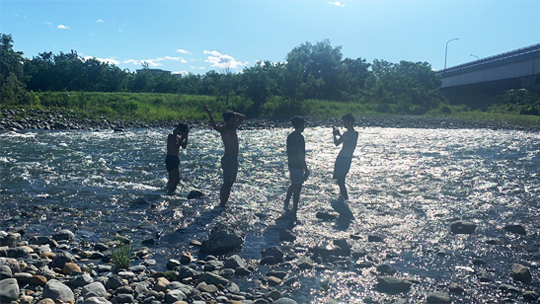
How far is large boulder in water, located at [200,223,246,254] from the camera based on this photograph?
725 centimetres

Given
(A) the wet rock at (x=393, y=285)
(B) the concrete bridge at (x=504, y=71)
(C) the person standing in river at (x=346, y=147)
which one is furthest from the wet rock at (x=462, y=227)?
(B) the concrete bridge at (x=504, y=71)

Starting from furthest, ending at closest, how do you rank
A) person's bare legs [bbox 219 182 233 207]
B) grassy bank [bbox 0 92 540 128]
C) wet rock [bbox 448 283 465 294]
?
grassy bank [bbox 0 92 540 128] < person's bare legs [bbox 219 182 233 207] < wet rock [bbox 448 283 465 294]

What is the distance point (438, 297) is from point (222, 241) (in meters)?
3.55

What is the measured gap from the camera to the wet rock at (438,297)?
5.38m

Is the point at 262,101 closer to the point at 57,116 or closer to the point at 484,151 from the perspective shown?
the point at 57,116

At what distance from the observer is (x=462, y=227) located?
8430 mm

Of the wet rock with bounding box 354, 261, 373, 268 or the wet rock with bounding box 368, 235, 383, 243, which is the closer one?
the wet rock with bounding box 354, 261, 373, 268

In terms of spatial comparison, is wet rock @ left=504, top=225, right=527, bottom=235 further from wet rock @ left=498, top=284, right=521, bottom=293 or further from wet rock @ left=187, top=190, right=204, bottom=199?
wet rock @ left=187, top=190, right=204, bottom=199

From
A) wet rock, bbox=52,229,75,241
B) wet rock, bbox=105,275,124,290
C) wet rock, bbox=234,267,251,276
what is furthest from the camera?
wet rock, bbox=52,229,75,241

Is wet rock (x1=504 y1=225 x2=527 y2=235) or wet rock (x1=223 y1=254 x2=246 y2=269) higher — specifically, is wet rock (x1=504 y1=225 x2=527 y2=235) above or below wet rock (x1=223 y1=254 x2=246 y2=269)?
above

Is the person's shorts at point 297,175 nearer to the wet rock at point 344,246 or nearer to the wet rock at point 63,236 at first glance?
the wet rock at point 344,246

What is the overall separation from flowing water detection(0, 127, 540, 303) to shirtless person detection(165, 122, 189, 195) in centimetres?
43

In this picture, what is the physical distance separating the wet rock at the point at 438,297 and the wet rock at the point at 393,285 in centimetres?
37

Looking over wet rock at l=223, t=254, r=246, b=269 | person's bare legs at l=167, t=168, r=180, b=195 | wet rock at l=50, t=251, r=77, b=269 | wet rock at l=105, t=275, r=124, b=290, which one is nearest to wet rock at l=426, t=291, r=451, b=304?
wet rock at l=223, t=254, r=246, b=269
